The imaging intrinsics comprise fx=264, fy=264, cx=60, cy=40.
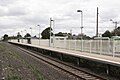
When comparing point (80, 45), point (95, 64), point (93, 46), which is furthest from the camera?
point (80, 45)

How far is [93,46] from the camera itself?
105 feet

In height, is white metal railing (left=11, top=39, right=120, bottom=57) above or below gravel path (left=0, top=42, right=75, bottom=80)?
above

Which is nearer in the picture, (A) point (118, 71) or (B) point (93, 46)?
(A) point (118, 71)

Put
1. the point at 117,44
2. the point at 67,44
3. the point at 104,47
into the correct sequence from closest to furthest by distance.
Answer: the point at 117,44 < the point at 104,47 < the point at 67,44

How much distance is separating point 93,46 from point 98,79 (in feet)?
55.2

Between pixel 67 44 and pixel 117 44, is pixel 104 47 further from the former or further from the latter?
pixel 67 44

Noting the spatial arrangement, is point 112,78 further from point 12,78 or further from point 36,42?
point 36,42

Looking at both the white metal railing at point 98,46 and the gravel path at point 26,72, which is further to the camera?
the white metal railing at point 98,46

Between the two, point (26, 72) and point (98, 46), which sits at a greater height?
point (98, 46)

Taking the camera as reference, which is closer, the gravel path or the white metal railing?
the gravel path

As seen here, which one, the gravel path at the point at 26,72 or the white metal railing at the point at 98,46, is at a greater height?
the white metal railing at the point at 98,46

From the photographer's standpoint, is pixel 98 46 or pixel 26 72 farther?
pixel 98 46

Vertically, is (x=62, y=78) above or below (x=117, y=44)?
below

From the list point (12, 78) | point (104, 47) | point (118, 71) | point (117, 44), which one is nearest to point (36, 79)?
point (12, 78)
